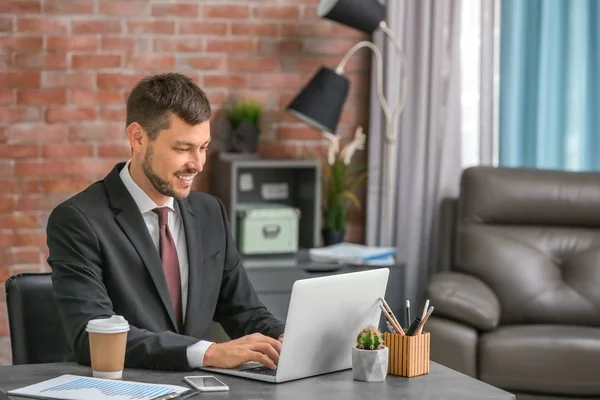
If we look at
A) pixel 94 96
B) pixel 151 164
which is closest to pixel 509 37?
pixel 94 96

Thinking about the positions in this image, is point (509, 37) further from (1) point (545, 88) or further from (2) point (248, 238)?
(2) point (248, 238)

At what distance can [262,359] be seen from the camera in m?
2.03

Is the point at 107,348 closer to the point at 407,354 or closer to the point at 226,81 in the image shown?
the point at 407,354

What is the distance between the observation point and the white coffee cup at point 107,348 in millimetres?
1949

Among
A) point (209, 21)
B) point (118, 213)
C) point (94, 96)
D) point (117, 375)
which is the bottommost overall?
point (117, 375)

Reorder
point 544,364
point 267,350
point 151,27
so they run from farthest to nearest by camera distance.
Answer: point 151,27 → point 544,364 → point 267,350

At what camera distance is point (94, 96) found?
13.9 ft

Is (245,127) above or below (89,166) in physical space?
above

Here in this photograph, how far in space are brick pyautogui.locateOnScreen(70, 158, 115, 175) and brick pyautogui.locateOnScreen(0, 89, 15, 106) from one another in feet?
1.13

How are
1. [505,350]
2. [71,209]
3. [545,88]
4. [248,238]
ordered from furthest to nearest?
1. [545,88]
2. [248,238]
3. [505,350]
4. [71,209]

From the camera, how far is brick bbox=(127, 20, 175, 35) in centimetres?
425

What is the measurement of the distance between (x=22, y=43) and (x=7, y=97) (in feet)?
0.74

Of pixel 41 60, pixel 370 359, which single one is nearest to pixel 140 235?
pixel 370 359

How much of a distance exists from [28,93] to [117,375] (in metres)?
2.44
